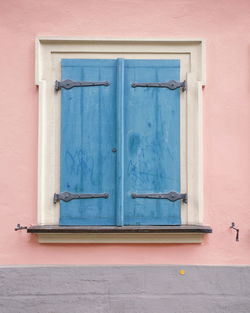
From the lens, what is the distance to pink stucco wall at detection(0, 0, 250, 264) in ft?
15.4

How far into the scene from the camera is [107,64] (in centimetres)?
482

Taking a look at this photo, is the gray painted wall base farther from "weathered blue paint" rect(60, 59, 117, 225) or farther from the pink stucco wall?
"weathered blue paint" rect(60, 59, 117, 225)

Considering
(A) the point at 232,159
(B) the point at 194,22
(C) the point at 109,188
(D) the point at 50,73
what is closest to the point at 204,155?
(A) the point at 232,159

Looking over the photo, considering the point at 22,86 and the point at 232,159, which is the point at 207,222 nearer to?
the point at 232,159

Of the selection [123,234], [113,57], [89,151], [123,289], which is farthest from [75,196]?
[113,57]

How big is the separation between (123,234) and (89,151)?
76 centimetres

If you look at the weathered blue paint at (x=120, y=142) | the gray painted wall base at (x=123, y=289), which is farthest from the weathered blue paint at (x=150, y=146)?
the gray painted wall base at (x=123, y=289)

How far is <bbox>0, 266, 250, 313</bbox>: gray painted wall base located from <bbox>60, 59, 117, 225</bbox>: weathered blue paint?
46 centimetres

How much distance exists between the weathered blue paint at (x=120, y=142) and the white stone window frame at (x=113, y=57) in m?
0.07

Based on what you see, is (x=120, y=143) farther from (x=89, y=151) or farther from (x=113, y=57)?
(x=113, y=57)

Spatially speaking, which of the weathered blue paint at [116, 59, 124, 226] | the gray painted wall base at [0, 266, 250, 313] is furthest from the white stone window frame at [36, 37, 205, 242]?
the gray painted wall base at [0, 266, 250, 313]

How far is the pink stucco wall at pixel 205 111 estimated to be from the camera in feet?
15.4

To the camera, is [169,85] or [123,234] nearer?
[123,234]

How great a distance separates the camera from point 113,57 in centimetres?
484
